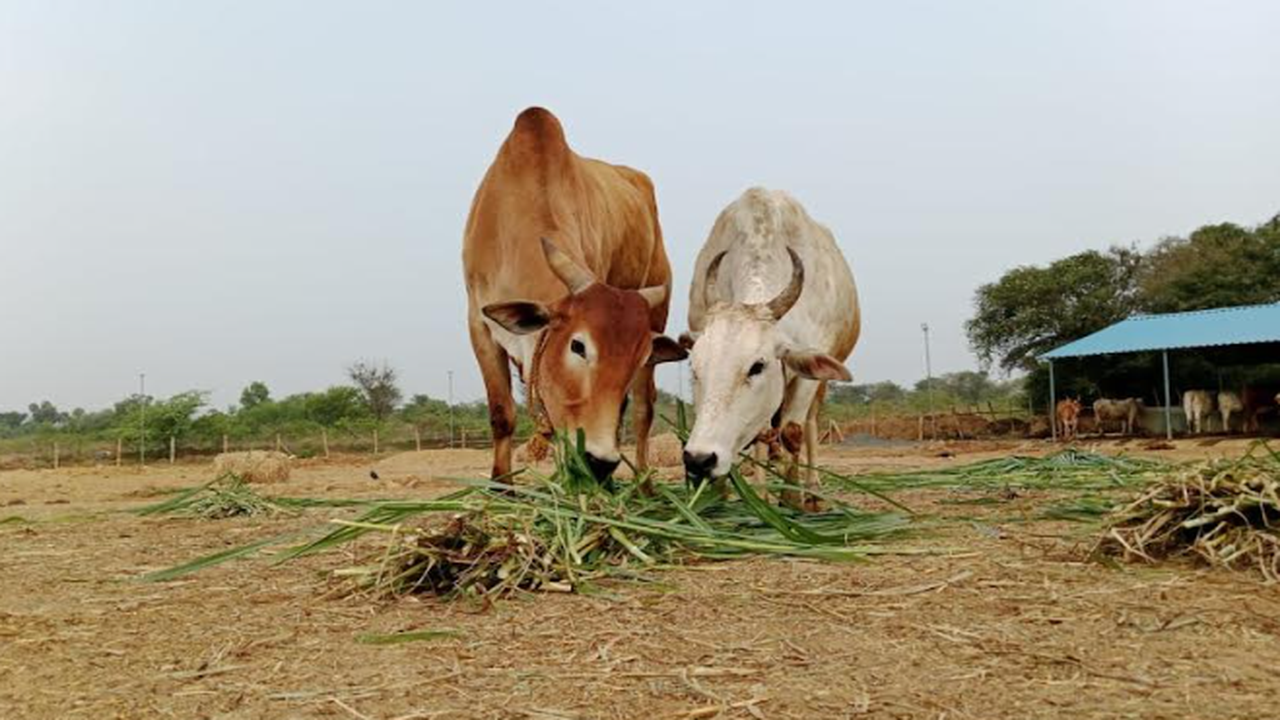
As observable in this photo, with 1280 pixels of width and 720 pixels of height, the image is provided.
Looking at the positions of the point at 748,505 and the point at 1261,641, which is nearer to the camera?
the point at 1261,641

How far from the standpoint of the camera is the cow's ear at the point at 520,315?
464cm

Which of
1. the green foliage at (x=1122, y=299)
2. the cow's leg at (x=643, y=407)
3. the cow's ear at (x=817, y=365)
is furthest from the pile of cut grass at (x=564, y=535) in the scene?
the green foliage at (x=1122, y=299)

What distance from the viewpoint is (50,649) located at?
276cm

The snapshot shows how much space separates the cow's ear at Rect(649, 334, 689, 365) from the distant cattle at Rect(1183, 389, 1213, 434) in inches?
939

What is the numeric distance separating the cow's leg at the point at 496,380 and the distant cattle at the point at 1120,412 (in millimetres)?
24782

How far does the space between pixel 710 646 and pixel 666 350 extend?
8.91 feet

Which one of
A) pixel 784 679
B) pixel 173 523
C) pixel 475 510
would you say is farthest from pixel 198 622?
pixel 173 523

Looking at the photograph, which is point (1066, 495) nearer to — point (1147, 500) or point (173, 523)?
point (1147, 500)

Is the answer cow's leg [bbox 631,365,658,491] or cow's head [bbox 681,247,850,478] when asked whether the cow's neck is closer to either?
cow's head [bbox 681,247,850,478]

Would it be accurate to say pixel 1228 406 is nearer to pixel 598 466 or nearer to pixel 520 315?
pixel 520 315

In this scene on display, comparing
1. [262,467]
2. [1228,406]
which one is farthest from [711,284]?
[1228,406]

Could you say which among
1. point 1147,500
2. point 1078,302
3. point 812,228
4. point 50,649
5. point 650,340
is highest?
point 1078,302

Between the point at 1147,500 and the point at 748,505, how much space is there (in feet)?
5.18

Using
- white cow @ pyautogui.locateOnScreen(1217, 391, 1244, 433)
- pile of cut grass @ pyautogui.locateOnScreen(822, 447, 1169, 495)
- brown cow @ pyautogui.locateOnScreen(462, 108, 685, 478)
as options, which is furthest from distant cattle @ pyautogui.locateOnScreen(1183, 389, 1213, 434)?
brown cow @ pyautogui.locateOnScreen(462, 108, 685, 478)
